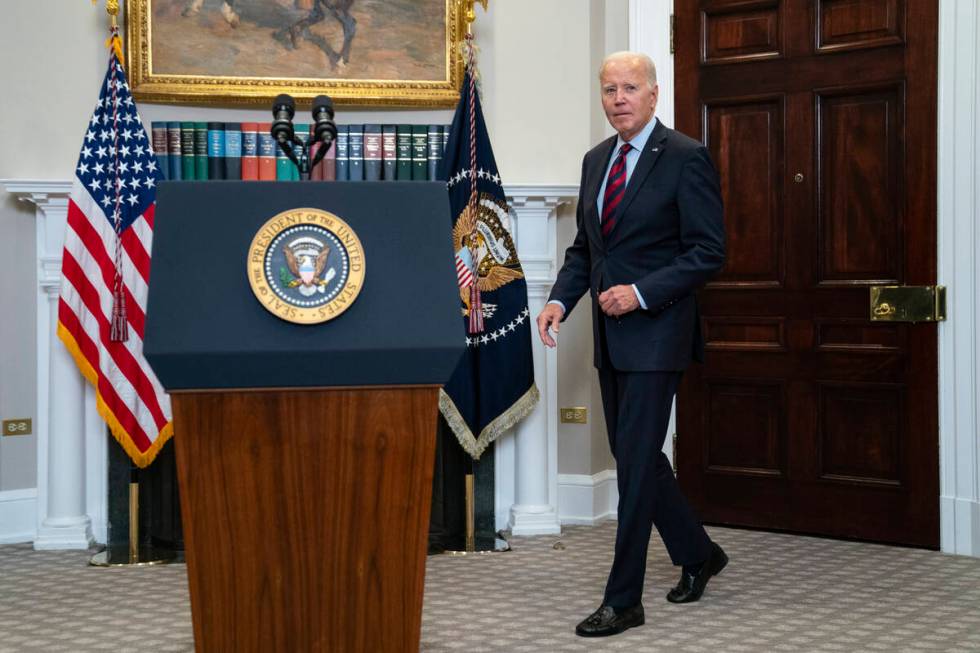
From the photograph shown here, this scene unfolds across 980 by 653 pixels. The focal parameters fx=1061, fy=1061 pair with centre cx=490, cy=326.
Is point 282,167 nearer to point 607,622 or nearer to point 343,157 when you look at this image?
point 343,157

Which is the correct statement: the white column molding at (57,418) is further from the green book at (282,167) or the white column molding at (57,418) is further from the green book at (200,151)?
the green book at (282,167)

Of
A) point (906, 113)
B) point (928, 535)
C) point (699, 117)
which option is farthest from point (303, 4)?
point (928, 535)

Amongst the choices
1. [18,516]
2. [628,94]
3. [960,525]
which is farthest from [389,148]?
[960,525]

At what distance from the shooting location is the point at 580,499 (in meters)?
5.17

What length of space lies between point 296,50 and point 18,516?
2482mm

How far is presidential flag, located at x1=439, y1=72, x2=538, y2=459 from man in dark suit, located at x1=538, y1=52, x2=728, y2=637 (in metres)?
1.23

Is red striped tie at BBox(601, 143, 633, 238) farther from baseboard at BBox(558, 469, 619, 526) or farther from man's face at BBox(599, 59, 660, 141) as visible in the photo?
baseboard at BBox(558, 469, 619, 526)

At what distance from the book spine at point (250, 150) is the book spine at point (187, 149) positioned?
220 millimetres

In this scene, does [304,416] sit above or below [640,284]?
below

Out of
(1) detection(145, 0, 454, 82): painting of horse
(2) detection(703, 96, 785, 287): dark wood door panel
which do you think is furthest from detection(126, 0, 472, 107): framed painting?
(2) detection(703, 96, 785, 287): dark wood door panel

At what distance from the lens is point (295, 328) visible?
7.75 ft

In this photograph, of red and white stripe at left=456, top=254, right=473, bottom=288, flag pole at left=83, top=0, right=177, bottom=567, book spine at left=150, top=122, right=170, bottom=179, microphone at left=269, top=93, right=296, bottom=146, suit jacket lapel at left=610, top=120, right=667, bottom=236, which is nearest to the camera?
microphone at left=269, top=93, right=296, bottom=146

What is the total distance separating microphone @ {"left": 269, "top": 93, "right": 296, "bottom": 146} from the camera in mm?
2625

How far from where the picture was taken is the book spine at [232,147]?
4801mm
